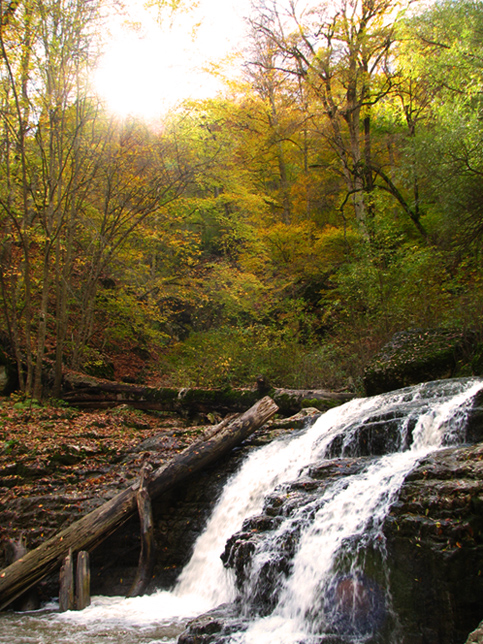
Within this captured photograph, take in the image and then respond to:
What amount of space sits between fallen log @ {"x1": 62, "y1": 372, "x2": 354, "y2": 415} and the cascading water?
278 cm

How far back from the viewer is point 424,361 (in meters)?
7.99

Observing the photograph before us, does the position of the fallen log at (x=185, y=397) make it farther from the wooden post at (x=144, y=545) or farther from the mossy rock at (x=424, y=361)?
the wooden post at (x=144, y=545)

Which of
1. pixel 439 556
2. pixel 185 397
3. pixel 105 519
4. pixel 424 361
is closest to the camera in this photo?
pixel 439 556

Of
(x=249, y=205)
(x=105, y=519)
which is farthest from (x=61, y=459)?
(x=249, y=205)

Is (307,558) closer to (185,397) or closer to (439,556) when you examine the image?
(439,556)

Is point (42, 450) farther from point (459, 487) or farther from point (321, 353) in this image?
point (321, 353)

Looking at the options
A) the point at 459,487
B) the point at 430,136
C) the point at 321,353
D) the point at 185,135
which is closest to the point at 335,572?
the point at 459,487

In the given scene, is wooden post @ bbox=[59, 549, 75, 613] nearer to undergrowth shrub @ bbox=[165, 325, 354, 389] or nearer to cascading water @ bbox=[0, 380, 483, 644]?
cascading water @ bbox=[0, 380, 483, 644]

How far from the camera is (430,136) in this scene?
12.3 metres

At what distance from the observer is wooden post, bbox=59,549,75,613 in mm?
4828

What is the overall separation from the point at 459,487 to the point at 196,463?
405 centimetres

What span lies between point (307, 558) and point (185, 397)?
21.3 feet

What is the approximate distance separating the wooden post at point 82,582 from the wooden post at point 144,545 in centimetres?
53

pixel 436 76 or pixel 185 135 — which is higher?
pixel 185 135
